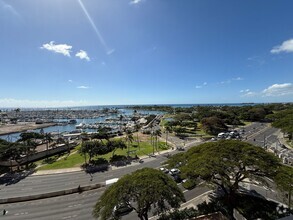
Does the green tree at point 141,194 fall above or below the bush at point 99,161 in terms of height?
above

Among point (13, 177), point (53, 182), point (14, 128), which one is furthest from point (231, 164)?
point (14, 128)

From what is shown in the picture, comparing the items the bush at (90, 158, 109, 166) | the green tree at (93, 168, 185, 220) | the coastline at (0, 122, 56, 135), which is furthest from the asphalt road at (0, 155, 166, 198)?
the coastline at (0, 122, 56, 135)

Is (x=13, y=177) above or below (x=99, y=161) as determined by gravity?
below

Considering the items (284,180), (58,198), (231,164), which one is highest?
(231,164)

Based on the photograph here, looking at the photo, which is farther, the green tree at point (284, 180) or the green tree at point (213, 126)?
the green tree at point (213, 126)

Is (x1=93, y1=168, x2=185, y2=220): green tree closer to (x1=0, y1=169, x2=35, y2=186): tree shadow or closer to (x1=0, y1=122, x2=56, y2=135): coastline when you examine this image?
(x1=0, y1=169, x2=35, y2=186): tree shadow

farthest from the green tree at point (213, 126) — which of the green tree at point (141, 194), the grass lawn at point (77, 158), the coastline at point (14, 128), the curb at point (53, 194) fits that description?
the coastline at point (14, 128)

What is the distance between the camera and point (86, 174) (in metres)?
46.7

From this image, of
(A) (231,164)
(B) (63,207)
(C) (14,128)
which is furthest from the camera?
(C) (14,128)

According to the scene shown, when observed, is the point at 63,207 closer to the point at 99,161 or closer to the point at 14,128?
the point at 99,161

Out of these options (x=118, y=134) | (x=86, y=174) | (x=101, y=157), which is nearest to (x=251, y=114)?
(x=118, y=134)

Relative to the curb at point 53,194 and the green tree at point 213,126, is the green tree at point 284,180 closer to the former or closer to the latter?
the curb at point 53,194

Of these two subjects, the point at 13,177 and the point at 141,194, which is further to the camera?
the point at 13,177

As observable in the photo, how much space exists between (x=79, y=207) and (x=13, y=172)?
32757 millimetres
